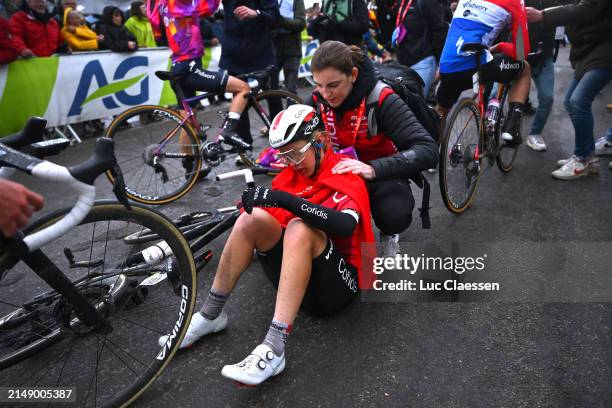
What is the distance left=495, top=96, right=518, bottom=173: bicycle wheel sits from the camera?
4066 mm

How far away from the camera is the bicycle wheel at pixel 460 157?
11.0ft

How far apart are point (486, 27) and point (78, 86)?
18.4 feet

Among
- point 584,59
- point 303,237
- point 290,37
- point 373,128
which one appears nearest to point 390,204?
point 373,128

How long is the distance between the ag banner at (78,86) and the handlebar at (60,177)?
519 centimetres

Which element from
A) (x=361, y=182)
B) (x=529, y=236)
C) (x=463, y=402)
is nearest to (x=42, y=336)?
(x=361, y=182)

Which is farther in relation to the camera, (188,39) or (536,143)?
(536,143)

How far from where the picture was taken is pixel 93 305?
1922 millimetres

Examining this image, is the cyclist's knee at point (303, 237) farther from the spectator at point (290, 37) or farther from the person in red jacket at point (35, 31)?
the person in red jacket at point (35, 31)

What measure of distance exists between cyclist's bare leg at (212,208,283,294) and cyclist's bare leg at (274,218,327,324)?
0.17 meters

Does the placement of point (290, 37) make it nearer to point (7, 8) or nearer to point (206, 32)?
point (206, 32)

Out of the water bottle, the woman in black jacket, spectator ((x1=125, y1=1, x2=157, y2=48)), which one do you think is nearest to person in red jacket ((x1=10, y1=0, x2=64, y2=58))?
spectator ((x1=125, y1=1, x2=157, y2=48))

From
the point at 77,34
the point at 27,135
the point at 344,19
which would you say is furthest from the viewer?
the point at 77,34

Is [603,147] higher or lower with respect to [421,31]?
lower

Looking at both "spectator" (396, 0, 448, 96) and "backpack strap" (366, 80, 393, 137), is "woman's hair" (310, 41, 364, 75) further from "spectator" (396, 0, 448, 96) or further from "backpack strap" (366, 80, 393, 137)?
"spectator" (396, 0, 448, 96)
